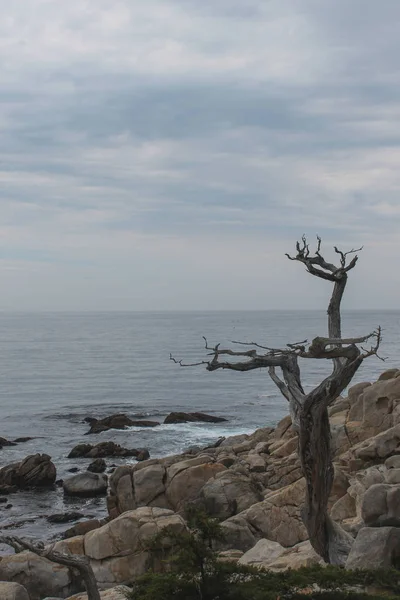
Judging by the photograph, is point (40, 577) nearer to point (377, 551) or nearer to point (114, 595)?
point (114, 595)

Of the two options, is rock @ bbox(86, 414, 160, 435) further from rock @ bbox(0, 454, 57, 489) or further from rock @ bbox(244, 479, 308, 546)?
rock @ bbox(244, 479, 308, 546)

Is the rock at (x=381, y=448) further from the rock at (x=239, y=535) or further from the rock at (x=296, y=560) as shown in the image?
the rock at (x=296, y=560)

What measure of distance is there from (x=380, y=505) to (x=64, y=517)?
19.6m

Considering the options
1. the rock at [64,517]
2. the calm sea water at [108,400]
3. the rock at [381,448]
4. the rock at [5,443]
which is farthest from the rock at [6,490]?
the rock at [381,448]

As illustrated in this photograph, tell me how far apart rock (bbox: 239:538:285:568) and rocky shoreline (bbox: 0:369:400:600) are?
0.14ft

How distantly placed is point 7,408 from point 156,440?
24.2m

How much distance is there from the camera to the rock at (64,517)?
33.2 m

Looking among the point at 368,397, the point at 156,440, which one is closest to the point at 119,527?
the point at 368,397

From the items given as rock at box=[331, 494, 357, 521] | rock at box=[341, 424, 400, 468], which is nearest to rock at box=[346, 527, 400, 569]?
rock at box=[331, 494, 357, 521]

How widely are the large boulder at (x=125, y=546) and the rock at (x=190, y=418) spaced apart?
3680 centimetres

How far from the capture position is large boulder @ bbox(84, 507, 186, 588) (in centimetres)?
2239

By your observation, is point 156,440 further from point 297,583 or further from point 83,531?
point 297,583

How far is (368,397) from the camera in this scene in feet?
107

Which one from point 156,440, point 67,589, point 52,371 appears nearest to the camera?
point 67,589
